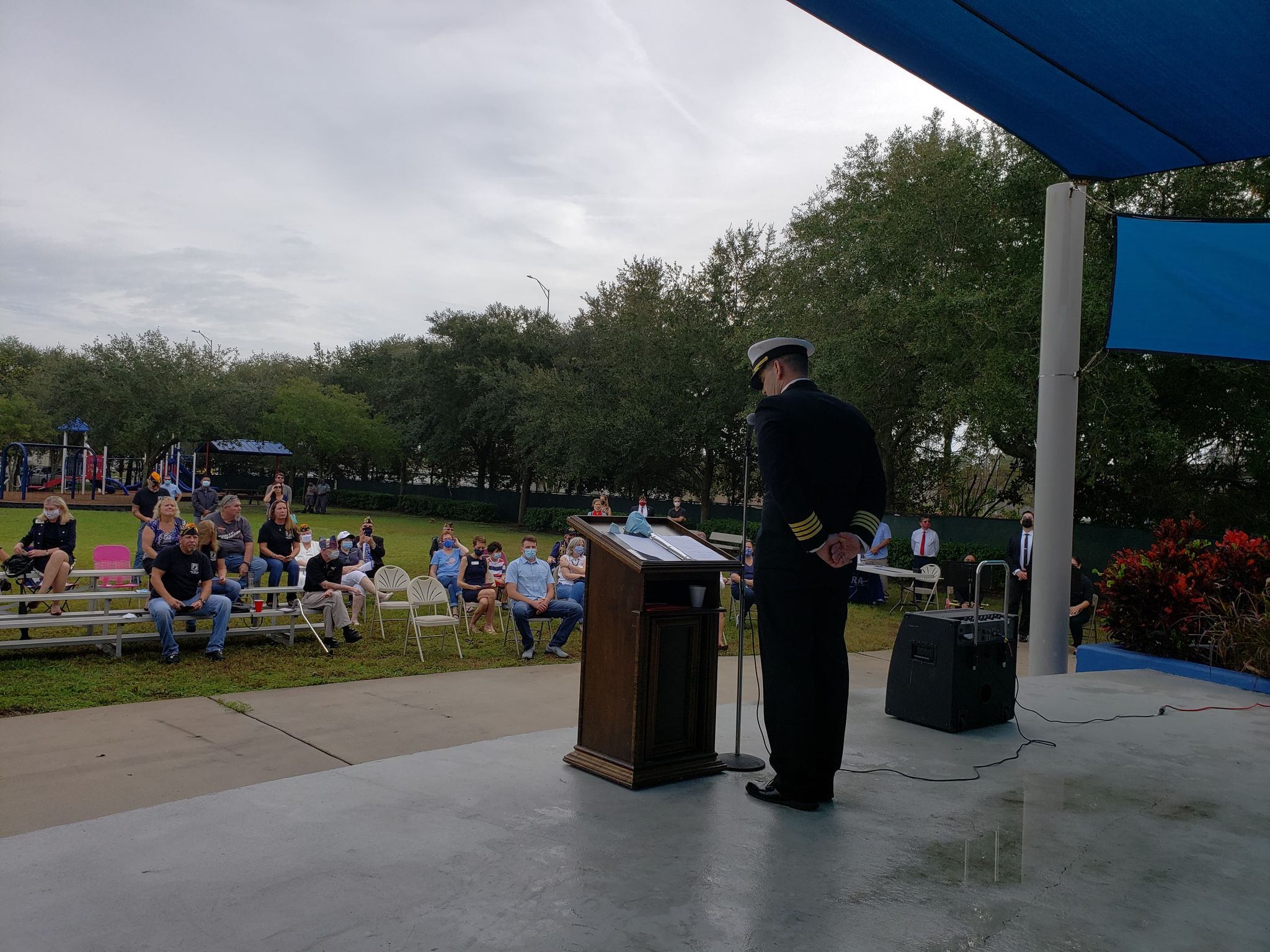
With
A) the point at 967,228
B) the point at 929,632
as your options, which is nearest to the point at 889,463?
the point at 967,228

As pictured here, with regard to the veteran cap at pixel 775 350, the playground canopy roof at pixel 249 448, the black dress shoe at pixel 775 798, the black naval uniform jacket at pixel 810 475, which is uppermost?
the playground canopy roof at pixel 249 448

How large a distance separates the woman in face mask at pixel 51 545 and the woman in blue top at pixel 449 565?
4.33 meters

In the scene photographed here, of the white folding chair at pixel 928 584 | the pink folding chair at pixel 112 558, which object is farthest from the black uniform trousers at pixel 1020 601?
the pink folding chair at pixel 112 558

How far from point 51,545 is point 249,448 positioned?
32.1 meters

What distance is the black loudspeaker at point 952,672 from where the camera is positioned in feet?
17.6

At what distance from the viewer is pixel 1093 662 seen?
27.5 ft

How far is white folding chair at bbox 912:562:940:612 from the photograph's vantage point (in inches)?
604

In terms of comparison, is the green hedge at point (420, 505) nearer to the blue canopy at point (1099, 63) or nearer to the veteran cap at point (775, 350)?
the blue canopy at point (1099, 63)

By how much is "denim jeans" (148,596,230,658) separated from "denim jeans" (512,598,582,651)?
308 centimetres

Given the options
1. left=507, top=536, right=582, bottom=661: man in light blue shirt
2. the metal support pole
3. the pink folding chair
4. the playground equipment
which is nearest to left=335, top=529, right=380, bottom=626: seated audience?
left=507, top=536, right=582, bottom=661: man in light blue shirt

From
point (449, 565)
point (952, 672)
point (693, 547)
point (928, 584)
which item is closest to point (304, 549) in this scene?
point (449, 565)

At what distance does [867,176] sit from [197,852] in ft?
69.2

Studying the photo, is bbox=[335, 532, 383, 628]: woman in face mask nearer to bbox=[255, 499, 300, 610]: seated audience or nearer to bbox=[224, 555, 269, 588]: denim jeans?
bbox=[255, 499, 300, 610]: seated audience

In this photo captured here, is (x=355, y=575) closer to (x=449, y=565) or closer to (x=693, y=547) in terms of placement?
(x=449, y=565)
